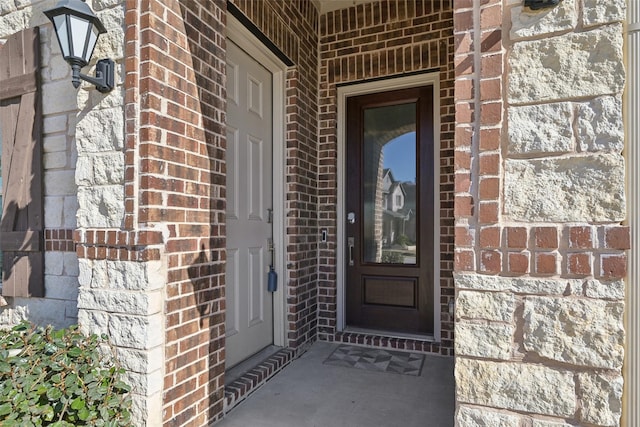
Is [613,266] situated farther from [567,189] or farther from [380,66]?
[380,66]

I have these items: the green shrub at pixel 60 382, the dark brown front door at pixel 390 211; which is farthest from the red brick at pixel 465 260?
the dark brown front door at pixel 390 211

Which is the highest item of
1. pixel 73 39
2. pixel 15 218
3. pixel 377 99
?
pixel 377 99

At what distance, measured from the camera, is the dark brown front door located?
124 inches

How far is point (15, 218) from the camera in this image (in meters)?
2.19

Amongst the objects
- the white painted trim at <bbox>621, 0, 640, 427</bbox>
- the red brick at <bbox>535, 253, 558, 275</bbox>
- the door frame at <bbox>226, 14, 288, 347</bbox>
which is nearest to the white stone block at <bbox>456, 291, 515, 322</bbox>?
the red brick at <bbox>535, 253, 558, 275</bbox>

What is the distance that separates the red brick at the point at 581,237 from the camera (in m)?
1.18

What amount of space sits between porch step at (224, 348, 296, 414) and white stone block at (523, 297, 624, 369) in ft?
5.56

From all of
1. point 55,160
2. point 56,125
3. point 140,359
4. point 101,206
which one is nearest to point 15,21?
point 56,125

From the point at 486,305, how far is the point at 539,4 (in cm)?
103

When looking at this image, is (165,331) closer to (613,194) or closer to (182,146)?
(182,146)

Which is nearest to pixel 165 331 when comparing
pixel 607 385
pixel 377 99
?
pixel 607 385

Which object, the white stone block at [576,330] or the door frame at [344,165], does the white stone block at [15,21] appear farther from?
the white stone block at [576,330]

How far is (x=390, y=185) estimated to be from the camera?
328 cm

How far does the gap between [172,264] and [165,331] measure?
1.03 feet
